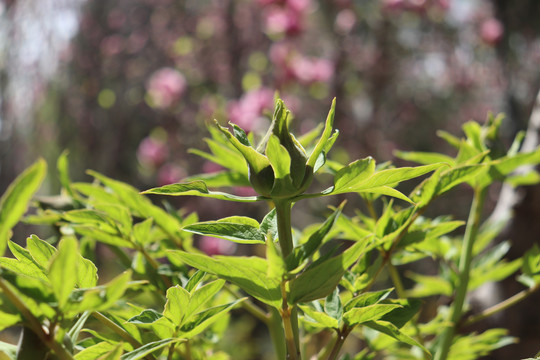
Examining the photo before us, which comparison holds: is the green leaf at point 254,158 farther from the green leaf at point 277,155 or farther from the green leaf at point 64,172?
the green leaf at point 64,172

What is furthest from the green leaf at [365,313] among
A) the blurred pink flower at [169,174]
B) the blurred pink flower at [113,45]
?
the blurred pink flower at [113,45]

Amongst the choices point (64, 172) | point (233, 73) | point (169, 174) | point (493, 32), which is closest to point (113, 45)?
point (233, 73)

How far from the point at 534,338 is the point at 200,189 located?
24.5 inches

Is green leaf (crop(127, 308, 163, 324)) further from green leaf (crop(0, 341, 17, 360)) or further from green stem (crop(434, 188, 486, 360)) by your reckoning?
green stem (crop(434, 188, 486, 360))

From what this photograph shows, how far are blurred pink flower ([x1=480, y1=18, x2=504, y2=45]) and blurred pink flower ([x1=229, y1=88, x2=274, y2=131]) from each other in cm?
134

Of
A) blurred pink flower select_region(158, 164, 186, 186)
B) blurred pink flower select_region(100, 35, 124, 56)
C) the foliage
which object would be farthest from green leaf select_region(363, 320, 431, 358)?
blurred pink flower select_region(100, 35, 124, 56)

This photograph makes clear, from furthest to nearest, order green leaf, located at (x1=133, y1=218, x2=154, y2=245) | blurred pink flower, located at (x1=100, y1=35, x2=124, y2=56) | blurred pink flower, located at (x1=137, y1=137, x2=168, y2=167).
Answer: blurred pink flower, located at (x1=100, y1=35, x2=124, y2=56), blurred pink flower, located at (x1=137, y1=137, x2=168, y2=167), green leaf, located at (x1=133, y1=218, x2=154, y2=245)

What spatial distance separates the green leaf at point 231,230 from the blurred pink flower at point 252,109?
190 centimetres

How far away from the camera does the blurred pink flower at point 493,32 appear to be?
2.70 m

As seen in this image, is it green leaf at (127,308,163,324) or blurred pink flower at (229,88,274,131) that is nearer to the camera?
green leaf at (127,308,163,324)

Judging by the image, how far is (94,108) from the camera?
10.2ft

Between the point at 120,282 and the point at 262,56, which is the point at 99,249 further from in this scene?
the point at 120,282

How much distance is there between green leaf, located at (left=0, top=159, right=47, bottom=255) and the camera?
0.16m

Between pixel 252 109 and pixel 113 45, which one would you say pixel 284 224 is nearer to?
pixel 252 109
